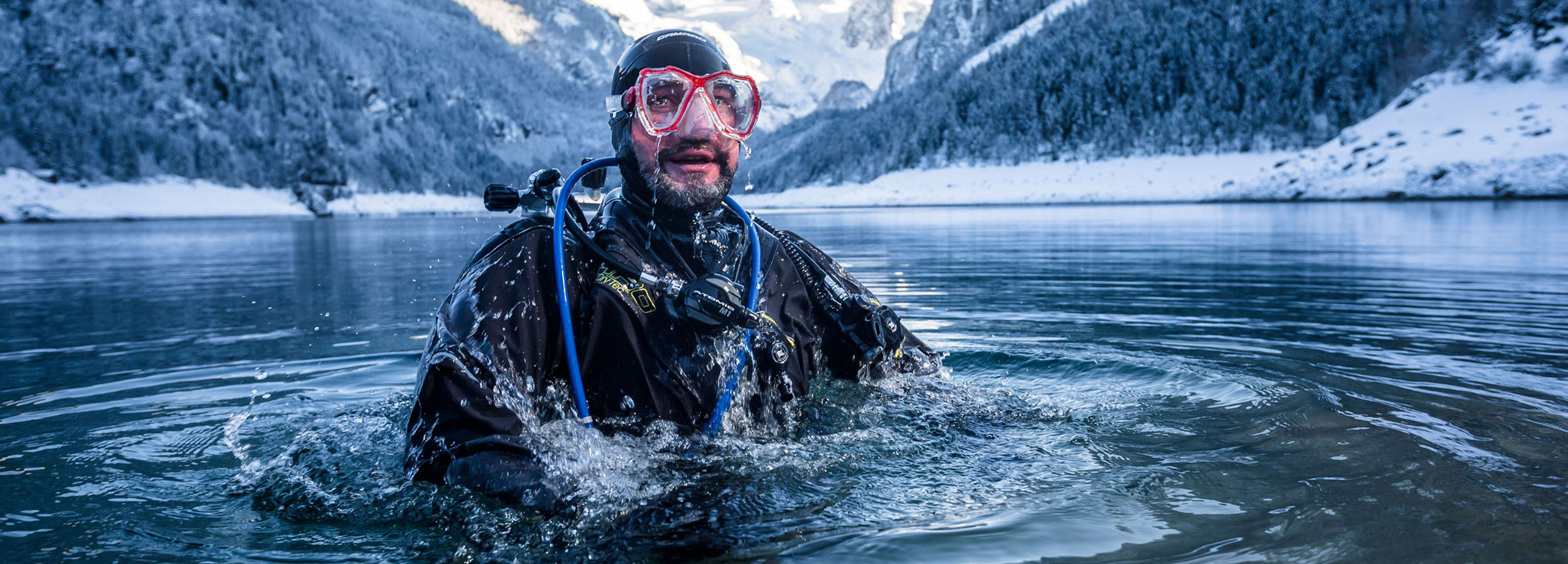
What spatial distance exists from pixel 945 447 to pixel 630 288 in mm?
1489

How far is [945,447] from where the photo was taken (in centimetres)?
371

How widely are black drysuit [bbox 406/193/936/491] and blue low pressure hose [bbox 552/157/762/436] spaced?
0.04 meters

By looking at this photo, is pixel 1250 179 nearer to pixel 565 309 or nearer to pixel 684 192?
pixel 684 192

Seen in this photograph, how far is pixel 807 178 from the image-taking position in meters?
110

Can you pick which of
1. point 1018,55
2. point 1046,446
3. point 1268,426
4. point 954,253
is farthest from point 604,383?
point 1018,55

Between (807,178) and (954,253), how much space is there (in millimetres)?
94660

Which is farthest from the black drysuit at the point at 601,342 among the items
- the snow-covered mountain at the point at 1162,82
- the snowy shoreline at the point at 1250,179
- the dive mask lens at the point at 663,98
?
the snow-covered mountain at the point at 1162,82

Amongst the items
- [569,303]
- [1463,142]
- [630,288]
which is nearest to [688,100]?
[630,288]

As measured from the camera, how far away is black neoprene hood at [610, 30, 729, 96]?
3.39 m

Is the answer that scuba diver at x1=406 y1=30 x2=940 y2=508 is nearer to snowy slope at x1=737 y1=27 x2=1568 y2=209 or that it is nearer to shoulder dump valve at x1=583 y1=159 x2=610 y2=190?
shoulder dump valve at x1=583 y1=159 x2=610 y2=190

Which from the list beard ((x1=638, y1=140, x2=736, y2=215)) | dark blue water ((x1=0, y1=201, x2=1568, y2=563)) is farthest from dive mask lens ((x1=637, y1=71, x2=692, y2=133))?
dark blue water ((x1=0, y1=201, x2=1568, y2=563))

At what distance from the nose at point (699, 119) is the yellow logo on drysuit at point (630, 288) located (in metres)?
0.57

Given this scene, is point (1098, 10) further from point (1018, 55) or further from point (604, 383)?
point (604, 383)

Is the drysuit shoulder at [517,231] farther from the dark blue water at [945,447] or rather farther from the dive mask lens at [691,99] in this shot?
the dark blue water at [945,447]
